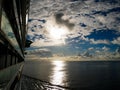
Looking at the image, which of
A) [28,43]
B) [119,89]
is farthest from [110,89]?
[28,43]

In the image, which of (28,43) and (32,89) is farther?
(32,89)

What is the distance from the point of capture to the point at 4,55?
11.6 feet

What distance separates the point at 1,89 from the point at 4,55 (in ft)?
4.35

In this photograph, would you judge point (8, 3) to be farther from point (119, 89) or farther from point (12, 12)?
point (119, 89)

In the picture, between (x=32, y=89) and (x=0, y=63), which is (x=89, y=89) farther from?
(x=0, y=63)

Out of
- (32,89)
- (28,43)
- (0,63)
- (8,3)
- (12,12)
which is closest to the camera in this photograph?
(8,3)

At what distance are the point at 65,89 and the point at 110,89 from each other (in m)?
31.2

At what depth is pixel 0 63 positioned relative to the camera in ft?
10.4

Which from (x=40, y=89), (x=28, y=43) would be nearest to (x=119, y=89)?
(x=40, y=89)

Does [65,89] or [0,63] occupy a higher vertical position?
[0,63]

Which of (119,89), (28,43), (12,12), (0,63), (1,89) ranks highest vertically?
(28,43)

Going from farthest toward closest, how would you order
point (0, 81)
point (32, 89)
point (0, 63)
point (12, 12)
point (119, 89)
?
Result: point (119, 89) → point (32, 89) → point (12, 12) → point (0, 63) → point (0, 81)

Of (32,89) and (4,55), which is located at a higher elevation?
(4,55)

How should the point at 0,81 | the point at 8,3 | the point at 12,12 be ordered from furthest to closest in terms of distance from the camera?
the point at 12,12 → the point at 8,3 → the point at 0,81
